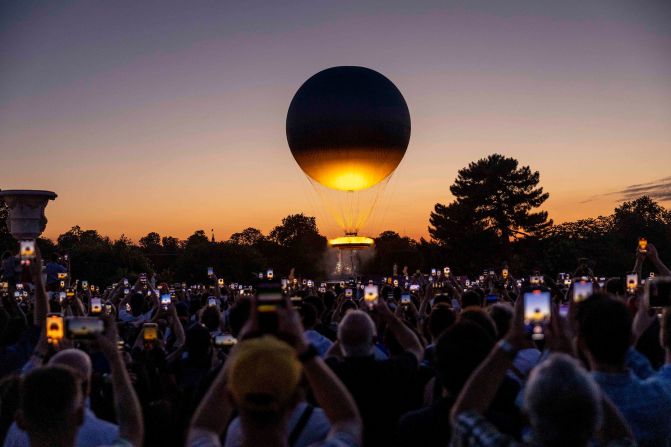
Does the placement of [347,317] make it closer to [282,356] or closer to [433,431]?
[433,431]

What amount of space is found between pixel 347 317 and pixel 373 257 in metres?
109

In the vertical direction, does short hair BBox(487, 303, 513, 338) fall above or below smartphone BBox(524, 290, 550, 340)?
below

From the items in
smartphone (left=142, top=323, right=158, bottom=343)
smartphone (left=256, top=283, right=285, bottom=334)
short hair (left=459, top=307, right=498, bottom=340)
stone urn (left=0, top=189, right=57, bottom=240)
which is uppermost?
stone urn (left=0, top=189, right=57, bottom=240)

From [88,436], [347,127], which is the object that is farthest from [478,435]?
[347,127]

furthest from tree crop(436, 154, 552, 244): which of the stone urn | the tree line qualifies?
the stone urn

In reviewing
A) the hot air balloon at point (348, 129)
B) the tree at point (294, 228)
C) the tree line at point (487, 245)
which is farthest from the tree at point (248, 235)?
the hot air balloon at point (348, 129)

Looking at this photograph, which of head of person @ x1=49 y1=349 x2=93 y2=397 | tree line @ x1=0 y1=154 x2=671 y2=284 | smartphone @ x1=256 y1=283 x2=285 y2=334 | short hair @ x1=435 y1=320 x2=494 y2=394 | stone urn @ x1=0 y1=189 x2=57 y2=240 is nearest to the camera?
smartphone @ x1=256 y1=283 x2=285 y2=334

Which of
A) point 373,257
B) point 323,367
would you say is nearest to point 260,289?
point 323,367

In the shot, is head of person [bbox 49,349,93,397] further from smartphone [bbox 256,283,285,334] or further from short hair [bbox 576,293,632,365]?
short hair [bbox 576,293,632,365]

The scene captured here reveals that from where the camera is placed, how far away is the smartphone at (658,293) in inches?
254

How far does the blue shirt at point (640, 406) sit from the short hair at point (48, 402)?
281 cm

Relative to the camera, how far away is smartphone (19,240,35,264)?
6.12 metres

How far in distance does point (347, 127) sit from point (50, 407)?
2760 centimetres

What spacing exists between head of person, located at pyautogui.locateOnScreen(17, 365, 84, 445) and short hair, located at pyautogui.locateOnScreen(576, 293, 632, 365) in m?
2.76
